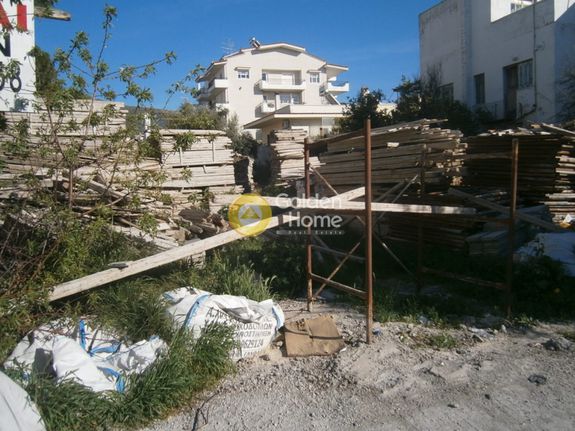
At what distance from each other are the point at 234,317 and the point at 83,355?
4.81 feet

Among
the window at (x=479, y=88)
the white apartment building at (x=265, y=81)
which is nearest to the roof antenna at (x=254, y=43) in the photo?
the white apartment building at (x=265, y=81)

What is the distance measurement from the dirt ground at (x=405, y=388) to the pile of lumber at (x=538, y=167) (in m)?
4.36

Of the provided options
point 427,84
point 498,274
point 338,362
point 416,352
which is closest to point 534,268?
point 498,274

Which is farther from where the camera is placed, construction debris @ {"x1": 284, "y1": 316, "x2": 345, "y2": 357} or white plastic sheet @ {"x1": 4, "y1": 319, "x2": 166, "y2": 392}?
construction debris @ {"x1": 284, "y1": 316, "x2": 345, "y2": 357}

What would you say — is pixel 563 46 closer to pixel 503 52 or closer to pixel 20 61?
pixel 503 52

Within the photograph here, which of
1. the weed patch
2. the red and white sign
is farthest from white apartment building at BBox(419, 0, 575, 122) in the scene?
the weed patch

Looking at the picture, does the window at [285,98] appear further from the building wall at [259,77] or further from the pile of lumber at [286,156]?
the pile of lumber at [286,156]

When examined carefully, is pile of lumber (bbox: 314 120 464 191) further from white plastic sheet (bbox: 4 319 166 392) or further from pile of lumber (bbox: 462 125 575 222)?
white plastic sheet (bbox: 4 319 166 392)

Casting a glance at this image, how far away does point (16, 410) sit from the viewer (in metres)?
3.06

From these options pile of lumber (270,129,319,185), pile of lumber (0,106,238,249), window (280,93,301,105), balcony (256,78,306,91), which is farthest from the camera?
window (280,93,301,105)

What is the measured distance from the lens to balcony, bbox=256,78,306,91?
44.4 meters

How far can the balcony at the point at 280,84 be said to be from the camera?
4444 cm

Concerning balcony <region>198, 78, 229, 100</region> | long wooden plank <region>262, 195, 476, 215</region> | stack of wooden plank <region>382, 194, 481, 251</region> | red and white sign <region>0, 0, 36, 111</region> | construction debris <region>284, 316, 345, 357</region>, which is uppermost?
balcony <region>198, 78, 229, 100</region>

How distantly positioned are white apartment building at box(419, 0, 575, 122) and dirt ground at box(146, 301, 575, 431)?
16181 millimetres
